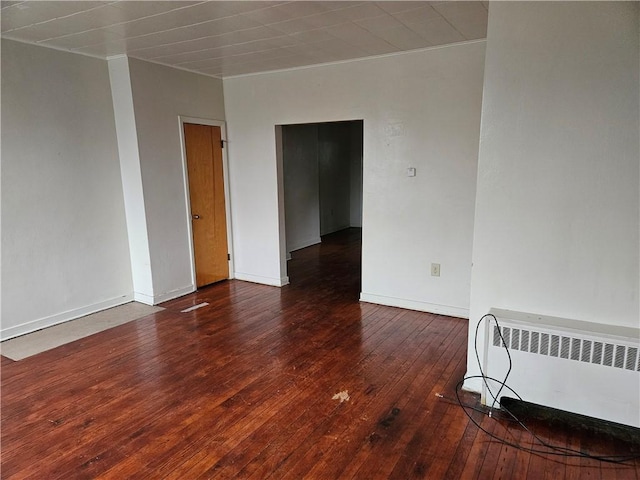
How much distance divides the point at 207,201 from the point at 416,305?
2.78 metres

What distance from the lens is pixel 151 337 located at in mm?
3553

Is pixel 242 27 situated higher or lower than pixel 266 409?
higher

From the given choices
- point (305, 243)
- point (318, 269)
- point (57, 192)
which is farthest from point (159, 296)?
point (305, 243)

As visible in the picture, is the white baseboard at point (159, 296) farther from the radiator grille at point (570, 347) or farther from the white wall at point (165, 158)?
the radiator grille at point (570, 347)

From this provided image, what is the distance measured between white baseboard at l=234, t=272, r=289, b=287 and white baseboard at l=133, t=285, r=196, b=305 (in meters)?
0.81

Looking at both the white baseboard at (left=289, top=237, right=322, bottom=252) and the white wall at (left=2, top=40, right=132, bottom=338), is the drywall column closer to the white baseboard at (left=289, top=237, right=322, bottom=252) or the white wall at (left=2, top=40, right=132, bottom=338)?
the white wall at (left=2, top=40, right=132, bottom=338)

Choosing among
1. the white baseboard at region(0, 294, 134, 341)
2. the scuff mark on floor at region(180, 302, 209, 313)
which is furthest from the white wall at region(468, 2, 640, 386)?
the white baseboard at region(0, 294, 134, 341)

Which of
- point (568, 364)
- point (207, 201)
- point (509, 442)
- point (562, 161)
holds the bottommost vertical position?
point (509, 442)

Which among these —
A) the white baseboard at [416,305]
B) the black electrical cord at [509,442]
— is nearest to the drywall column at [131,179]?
the white baseboard at [416,305]

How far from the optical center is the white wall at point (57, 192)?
11.2ft

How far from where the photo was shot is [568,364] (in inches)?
86.4

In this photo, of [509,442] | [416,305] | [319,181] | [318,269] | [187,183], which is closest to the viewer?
[509,442]

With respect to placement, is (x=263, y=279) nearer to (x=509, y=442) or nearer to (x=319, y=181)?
(x=319, y=181)

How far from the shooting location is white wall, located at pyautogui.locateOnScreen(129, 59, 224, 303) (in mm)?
4094
